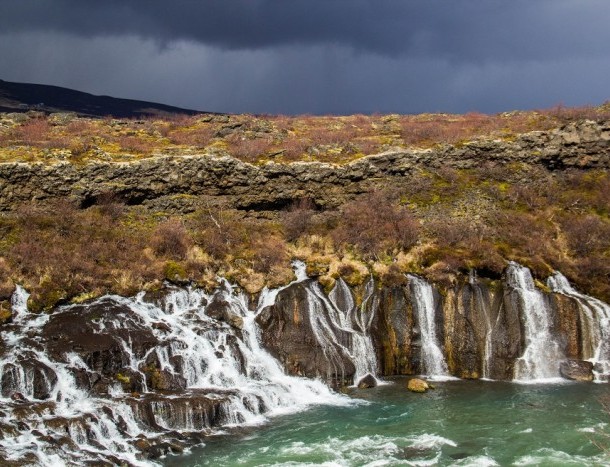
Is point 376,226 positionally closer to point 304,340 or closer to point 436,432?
point 304,340

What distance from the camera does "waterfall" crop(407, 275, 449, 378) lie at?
3497cm

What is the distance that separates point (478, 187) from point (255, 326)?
24.5 meters

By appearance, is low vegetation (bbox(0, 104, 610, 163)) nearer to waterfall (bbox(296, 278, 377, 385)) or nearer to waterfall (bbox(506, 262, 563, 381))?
waterfall (bbox(296, 278, 377, 385))

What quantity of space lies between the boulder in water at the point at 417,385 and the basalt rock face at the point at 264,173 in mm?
19448

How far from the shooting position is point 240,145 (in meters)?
51.3

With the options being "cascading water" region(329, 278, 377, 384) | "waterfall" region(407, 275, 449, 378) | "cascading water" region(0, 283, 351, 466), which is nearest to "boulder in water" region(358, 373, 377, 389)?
"cascading water" region(329, 278, 377, 384)

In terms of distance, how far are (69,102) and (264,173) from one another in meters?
132

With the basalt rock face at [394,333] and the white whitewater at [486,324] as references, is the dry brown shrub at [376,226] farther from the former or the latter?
the white whitewater at [486,324]

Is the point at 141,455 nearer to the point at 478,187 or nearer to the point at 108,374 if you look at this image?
the point at 108,374

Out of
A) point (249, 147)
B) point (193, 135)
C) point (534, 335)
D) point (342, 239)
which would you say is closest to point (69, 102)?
point (193, 135)

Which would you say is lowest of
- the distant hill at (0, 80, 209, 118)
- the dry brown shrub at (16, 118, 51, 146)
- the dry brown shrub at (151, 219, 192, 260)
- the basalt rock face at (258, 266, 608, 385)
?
the basalt rock face at (258, 266, 608, 385)

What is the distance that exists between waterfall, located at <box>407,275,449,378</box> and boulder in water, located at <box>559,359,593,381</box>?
6.82 meters

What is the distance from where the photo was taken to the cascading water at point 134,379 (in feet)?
79.4

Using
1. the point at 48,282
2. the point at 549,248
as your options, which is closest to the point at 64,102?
the point at 48,282
